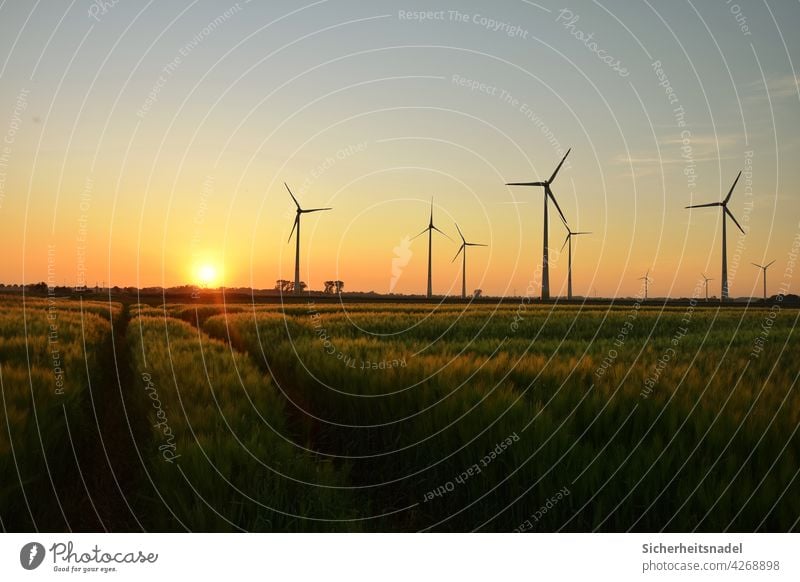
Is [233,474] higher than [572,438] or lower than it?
lower

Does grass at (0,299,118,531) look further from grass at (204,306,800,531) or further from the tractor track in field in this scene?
grass at (204,306,800,531)

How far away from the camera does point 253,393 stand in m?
10.6

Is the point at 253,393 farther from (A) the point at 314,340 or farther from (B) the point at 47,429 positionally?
(A) the point at 314,340

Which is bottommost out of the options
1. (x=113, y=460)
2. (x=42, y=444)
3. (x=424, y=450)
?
(x=113, y=460)

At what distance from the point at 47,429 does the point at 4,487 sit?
165 centimetres

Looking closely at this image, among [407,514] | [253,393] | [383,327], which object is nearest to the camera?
[407,514]
